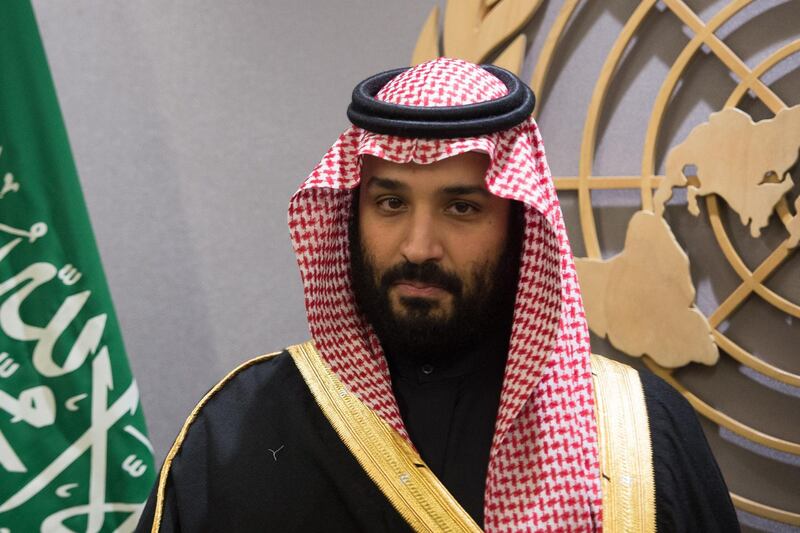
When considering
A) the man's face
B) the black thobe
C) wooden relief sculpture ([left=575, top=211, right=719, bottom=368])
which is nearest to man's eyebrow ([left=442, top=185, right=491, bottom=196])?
the man's face

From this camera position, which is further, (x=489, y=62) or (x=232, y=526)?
(x=489, y=62)

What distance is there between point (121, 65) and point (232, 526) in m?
1.34

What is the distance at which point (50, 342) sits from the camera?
166 cm

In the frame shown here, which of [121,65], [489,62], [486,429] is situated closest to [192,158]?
[121,65]

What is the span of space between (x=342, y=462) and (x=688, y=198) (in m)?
0.88

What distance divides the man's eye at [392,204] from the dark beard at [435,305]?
2.8 inches

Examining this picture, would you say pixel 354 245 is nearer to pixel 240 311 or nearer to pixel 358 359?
pixel 358 359

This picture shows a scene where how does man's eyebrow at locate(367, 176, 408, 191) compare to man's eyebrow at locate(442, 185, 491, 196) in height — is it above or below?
above

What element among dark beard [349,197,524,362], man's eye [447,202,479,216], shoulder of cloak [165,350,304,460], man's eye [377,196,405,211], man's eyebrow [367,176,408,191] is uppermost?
man's eyebrow [367,176,408,191]

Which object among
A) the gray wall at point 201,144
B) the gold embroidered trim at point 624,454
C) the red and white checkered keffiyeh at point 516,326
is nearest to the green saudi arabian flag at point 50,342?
the gray wall at point 201,144

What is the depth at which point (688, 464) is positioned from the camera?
3.65ft

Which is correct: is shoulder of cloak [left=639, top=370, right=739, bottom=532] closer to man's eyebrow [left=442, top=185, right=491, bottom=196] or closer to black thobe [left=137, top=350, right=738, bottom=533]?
black thobe [left=137, top=350, right=738, bottom=533]

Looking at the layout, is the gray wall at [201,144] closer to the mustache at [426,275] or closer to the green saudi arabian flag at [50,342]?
the green saudi arabian flag at [50,342]

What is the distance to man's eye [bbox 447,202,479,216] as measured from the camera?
3.54 feet
